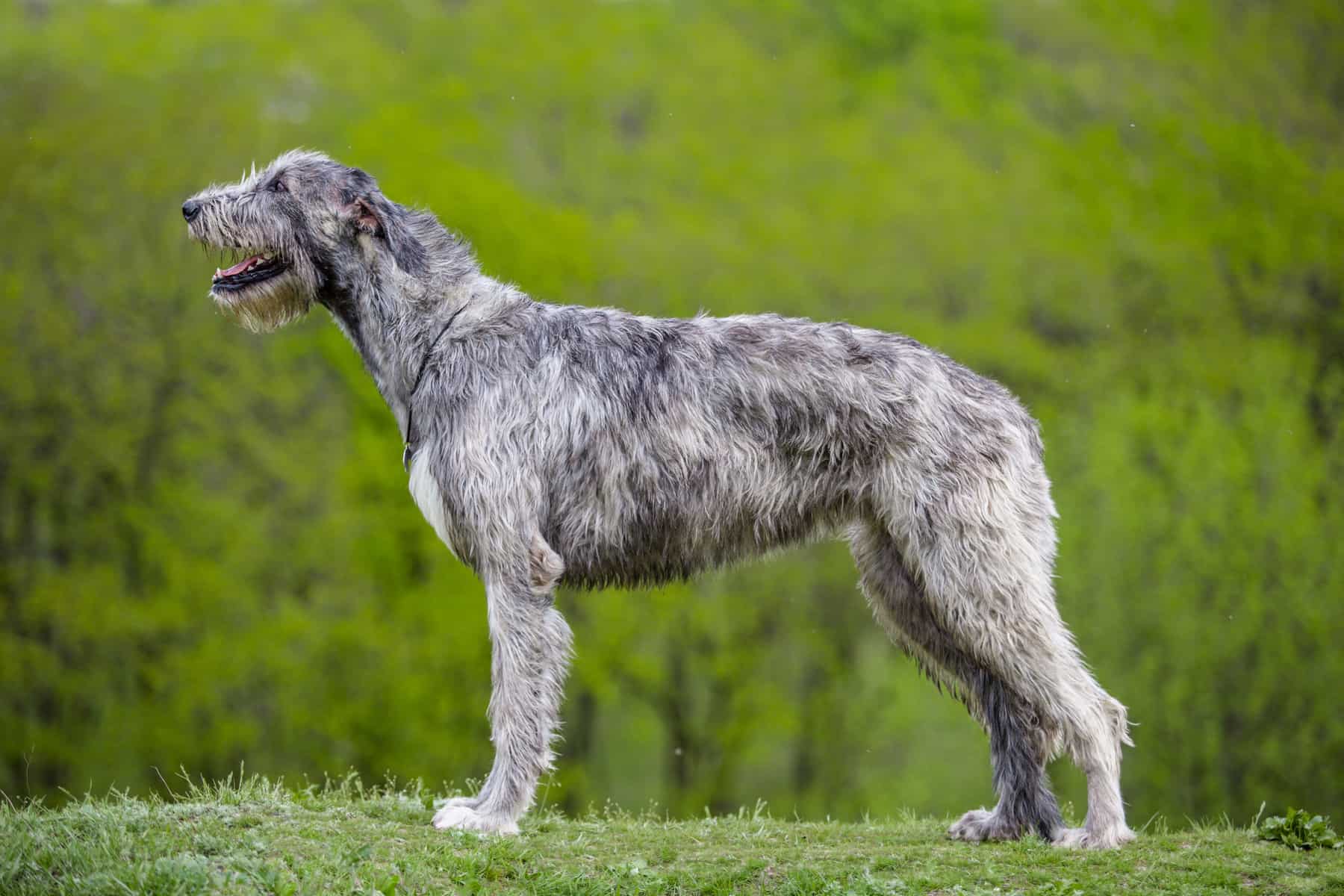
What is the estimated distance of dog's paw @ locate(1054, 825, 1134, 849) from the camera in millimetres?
6957

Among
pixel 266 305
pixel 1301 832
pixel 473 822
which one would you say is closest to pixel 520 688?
pixel 473 822

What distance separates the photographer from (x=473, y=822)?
22.0 ft

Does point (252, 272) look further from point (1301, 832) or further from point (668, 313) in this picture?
point (668, 313)

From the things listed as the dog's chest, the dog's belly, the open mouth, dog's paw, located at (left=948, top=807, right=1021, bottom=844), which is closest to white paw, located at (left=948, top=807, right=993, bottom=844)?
dog's paw, located at (left=948, top=807, right=1021, bottom=844)

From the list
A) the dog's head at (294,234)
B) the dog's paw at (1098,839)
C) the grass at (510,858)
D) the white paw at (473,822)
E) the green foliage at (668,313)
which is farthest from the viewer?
the green foliage at (668,313)

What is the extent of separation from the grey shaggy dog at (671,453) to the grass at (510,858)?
0.41 metres

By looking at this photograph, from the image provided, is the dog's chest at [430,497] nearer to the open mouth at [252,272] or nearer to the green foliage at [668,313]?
the open mouth at [252,272]

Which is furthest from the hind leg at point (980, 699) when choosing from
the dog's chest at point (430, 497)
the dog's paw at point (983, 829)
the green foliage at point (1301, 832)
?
the dog's chest at point (430, 497)

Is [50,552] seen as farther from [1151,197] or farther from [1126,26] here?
[1126,26]

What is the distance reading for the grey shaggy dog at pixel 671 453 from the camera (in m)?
6.96

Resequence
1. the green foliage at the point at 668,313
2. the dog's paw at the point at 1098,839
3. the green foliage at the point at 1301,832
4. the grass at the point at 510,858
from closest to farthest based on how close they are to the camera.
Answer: the grass at the point at 510,858 → the dog's paw at the point at 1098,839 → the green foliage at the point at 1301,832 → the green foliage at the point at 668,313

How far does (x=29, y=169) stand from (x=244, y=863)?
20837 millimetres

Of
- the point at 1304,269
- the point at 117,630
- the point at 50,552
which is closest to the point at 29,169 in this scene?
the point at 50,552

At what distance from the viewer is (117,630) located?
22.2 m
